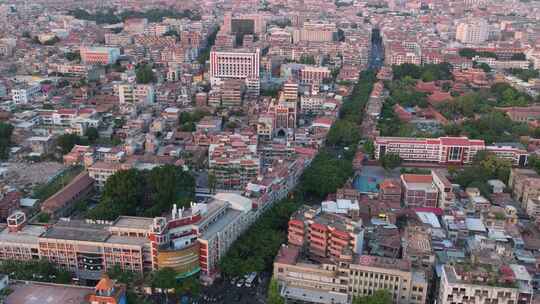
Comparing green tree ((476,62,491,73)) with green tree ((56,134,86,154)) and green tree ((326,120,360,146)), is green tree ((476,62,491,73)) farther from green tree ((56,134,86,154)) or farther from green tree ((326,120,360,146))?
green tree ((56,134,86,154))

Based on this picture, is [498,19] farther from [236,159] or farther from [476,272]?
[476,272]

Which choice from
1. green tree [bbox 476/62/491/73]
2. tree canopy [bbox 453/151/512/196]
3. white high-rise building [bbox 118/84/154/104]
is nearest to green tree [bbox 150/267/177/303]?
tree canopy [bbox 453/151/512/196]

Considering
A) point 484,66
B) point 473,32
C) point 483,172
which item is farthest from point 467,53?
point 483,172

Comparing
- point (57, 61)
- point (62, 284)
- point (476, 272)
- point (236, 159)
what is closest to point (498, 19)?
point (57, 61)

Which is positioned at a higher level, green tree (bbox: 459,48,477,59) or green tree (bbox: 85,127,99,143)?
green tree (bbox: 459,48,477,59)

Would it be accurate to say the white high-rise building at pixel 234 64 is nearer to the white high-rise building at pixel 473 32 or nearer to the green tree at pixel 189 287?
the green tree at pixel 189 287

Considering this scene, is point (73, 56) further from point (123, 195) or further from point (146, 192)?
point (123, 195)

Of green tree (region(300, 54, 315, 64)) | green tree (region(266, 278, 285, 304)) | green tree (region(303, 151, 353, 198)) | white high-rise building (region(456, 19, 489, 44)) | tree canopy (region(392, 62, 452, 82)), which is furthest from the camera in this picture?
white high-rise building (region(456, 19, 489, 44))
